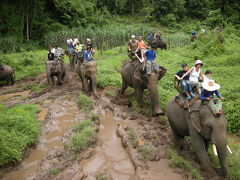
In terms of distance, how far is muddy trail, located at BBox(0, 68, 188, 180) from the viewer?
5.48 metres

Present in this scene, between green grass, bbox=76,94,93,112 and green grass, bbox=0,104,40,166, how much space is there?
1.86m

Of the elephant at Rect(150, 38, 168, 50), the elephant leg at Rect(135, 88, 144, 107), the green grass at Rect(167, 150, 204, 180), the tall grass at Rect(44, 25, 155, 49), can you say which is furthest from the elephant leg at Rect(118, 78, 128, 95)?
the tall grass at Rect(44, 25, 155, 49)

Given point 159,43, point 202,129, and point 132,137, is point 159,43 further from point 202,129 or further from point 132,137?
point 202,129

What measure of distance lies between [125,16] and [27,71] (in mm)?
31722

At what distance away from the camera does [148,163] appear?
573 cm

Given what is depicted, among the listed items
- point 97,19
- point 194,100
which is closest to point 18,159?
point 194,100

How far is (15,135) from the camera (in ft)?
21.3

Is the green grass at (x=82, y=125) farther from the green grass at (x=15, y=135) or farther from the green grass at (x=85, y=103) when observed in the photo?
the green grass at (x=85, y=103)

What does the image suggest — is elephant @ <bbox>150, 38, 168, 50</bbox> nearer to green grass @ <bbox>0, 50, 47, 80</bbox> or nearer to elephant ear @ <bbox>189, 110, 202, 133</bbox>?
green grass @ <bbox>0, 50, 47, 80</bbox>

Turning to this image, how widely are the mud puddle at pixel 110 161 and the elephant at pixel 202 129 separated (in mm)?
1452

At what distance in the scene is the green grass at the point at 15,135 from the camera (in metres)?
5.82

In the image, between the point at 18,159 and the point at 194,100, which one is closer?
the point at 194,100

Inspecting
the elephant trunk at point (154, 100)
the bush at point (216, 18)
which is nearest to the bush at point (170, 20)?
the bush at point (216, 18)

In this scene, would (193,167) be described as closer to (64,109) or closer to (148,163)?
(148,163)
